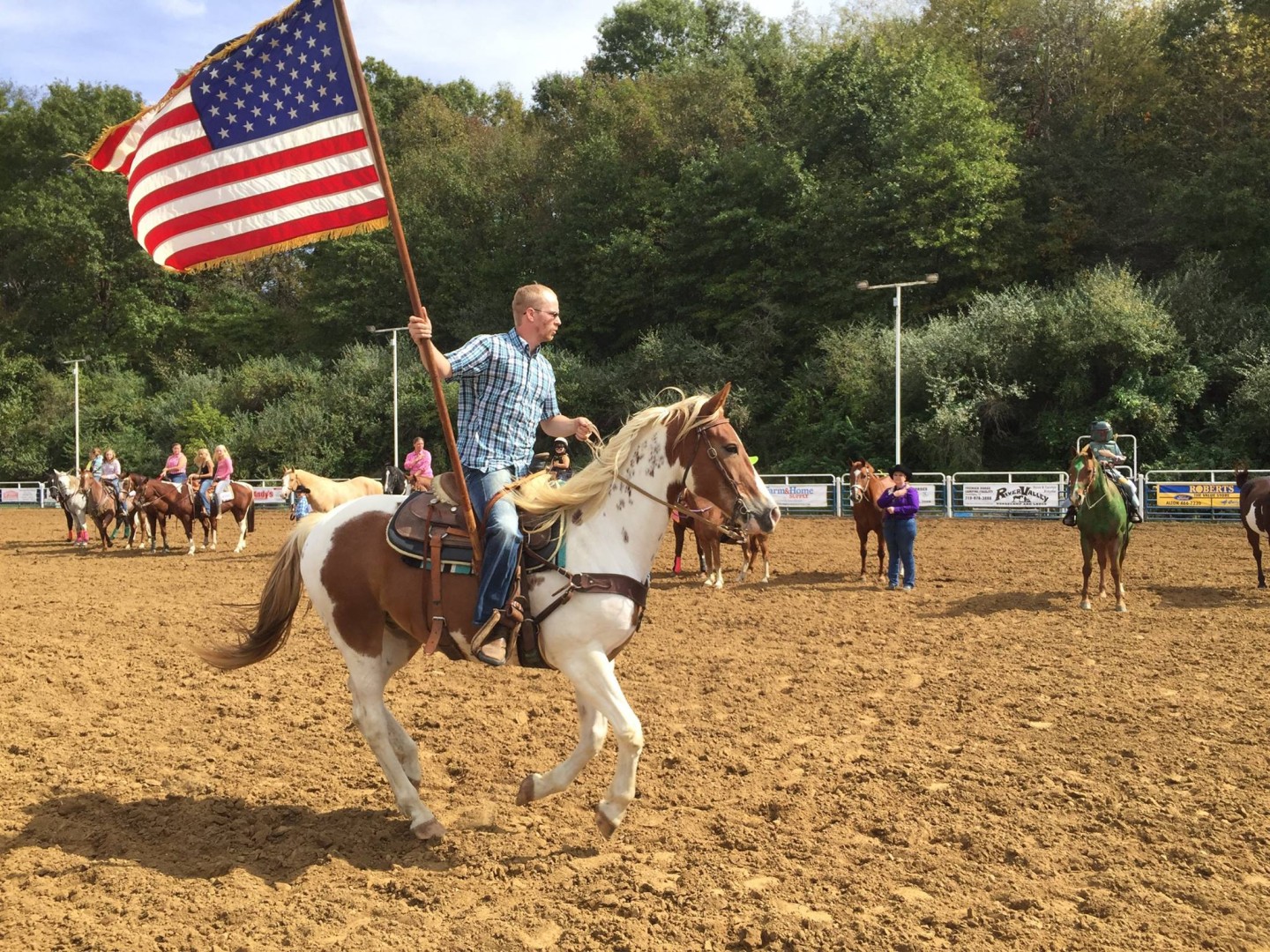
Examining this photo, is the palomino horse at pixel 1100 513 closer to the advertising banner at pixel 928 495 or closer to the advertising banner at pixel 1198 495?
the advertising banner at pixel 1198 495

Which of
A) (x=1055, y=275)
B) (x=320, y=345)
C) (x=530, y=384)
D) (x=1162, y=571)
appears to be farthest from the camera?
(x=320, y=345)

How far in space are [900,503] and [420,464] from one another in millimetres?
9377

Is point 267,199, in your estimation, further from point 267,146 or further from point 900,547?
point 900,547

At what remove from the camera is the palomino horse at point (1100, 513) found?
12758 mm

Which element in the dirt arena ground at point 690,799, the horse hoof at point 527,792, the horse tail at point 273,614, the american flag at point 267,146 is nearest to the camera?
the dirt arena ground at point 690,799

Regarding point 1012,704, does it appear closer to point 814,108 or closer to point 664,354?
point 664,354

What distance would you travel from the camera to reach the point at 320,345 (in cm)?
5806

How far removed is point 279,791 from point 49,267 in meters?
66.8

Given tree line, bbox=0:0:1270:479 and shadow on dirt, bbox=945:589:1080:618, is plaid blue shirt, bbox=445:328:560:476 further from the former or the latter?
tree line, bbox=0:0:1270:479

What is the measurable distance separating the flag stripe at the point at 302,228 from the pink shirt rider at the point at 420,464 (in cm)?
1273

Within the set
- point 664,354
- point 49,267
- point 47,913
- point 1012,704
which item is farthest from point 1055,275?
point 49,267

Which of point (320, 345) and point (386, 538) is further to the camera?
point (320, 345)

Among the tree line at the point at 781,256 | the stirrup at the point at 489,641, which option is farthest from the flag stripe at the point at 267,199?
the tree line at the point at 781,256

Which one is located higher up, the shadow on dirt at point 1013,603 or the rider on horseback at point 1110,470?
the rider on horseback at point 1110,470
